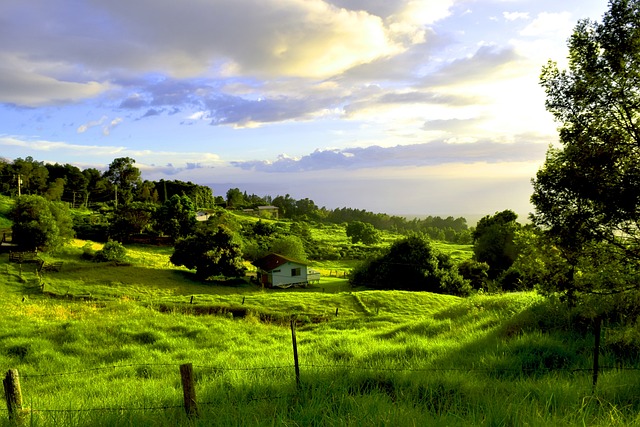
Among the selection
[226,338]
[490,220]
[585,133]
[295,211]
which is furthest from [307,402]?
[295,211]

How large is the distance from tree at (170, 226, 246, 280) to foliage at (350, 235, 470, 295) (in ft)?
55.5

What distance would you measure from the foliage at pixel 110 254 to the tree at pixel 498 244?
50.2 m

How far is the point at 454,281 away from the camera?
51.2m

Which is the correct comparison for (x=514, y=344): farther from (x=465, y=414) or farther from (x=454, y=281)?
(x=454, y=281)

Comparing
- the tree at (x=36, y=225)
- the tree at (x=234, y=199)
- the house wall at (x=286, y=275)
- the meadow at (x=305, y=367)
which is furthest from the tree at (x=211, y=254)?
the tree at (x=234, y=199)

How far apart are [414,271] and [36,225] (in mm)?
45829

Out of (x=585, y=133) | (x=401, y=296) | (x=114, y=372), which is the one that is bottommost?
(x=401, y=296)

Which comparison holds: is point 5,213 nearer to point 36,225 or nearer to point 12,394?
point 36,225

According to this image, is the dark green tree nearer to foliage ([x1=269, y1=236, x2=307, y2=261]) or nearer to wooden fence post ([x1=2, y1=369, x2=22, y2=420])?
foliage ([x1=269, y1=236, x2=307, y2=261])

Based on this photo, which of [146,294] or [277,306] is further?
[146,294]

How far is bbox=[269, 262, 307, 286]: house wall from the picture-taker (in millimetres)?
53688

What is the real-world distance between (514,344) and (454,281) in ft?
139

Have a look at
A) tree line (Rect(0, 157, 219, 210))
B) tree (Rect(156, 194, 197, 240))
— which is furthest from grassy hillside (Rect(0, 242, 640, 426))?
tree line (Rect(0, 157, 219, 210))

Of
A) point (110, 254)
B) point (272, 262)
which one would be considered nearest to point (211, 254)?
point (272, 262)
